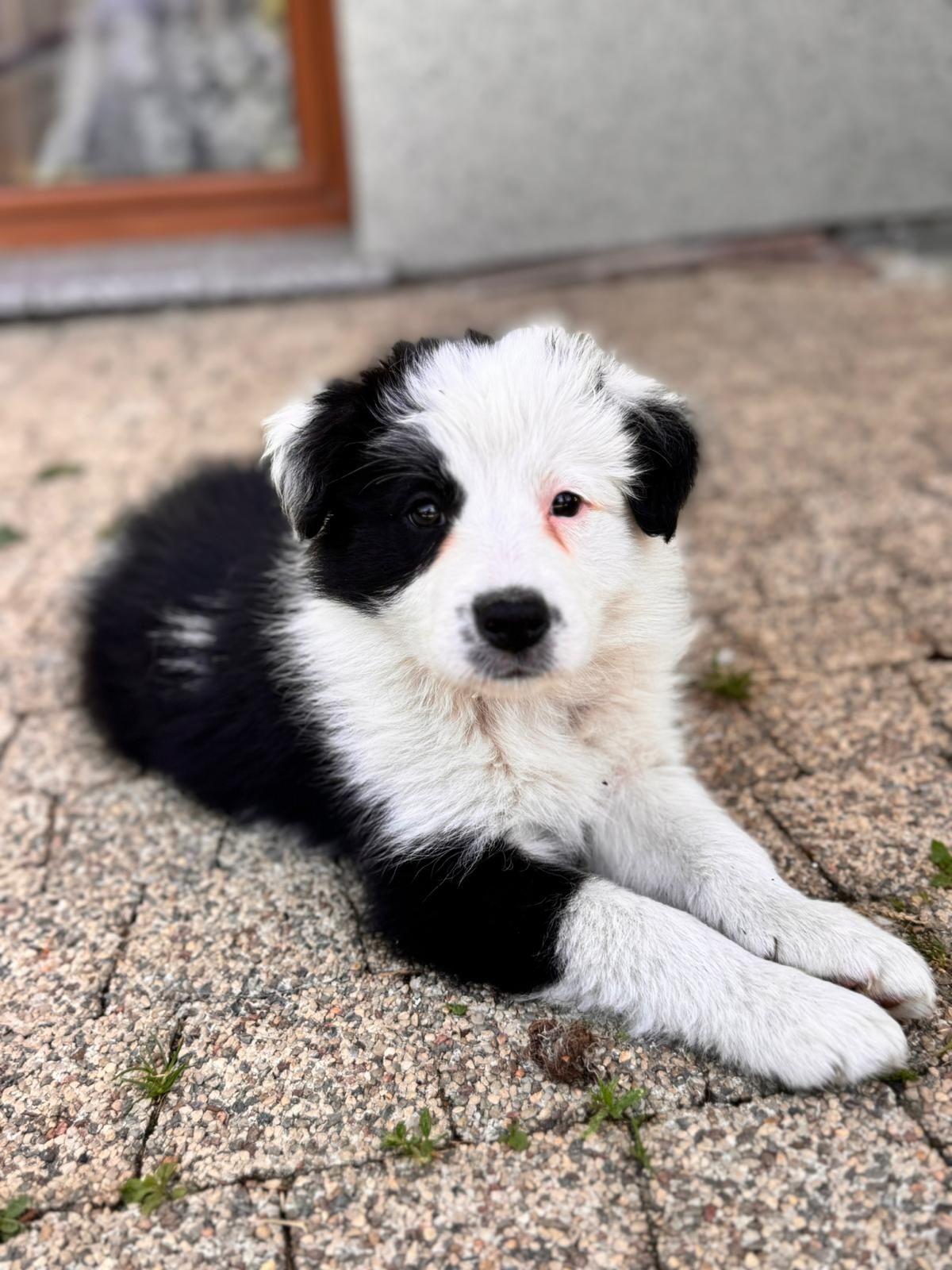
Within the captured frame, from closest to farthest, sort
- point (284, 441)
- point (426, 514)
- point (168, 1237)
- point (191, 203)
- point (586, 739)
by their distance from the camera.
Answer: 1. point (168, 1237)
2. point (426, 514)
3. point (284, 441)
4. point (586, 739)
5. point (191, 203)

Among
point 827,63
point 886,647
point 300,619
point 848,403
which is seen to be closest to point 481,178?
point 827,63

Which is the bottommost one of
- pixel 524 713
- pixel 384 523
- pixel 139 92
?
pixel 524 713

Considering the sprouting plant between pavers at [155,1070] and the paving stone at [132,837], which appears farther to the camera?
the paving stone at [132,837]

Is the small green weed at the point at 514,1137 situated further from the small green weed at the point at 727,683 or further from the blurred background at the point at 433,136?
the blurred background at the point at 433,136

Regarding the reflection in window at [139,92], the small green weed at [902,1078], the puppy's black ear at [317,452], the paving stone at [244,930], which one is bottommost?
the paving stone at [244,930]

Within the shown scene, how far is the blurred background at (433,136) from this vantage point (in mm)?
7176

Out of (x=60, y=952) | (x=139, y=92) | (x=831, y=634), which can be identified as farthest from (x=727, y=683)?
(x=139, y=92)

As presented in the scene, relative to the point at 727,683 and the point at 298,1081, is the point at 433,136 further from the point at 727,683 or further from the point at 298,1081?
the point at 298,1081

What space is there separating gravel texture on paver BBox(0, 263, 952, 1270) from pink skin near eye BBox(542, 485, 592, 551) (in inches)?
38.0

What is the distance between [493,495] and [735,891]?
3.21 ft

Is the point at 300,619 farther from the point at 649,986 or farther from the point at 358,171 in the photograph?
the point at 358,171

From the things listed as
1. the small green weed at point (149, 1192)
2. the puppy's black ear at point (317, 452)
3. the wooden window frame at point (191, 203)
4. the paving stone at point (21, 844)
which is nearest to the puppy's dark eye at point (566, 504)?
the puppy's black ear at point (317, 452)

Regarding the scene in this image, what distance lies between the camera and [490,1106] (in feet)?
7.37

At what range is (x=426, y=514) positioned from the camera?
2.46 m
